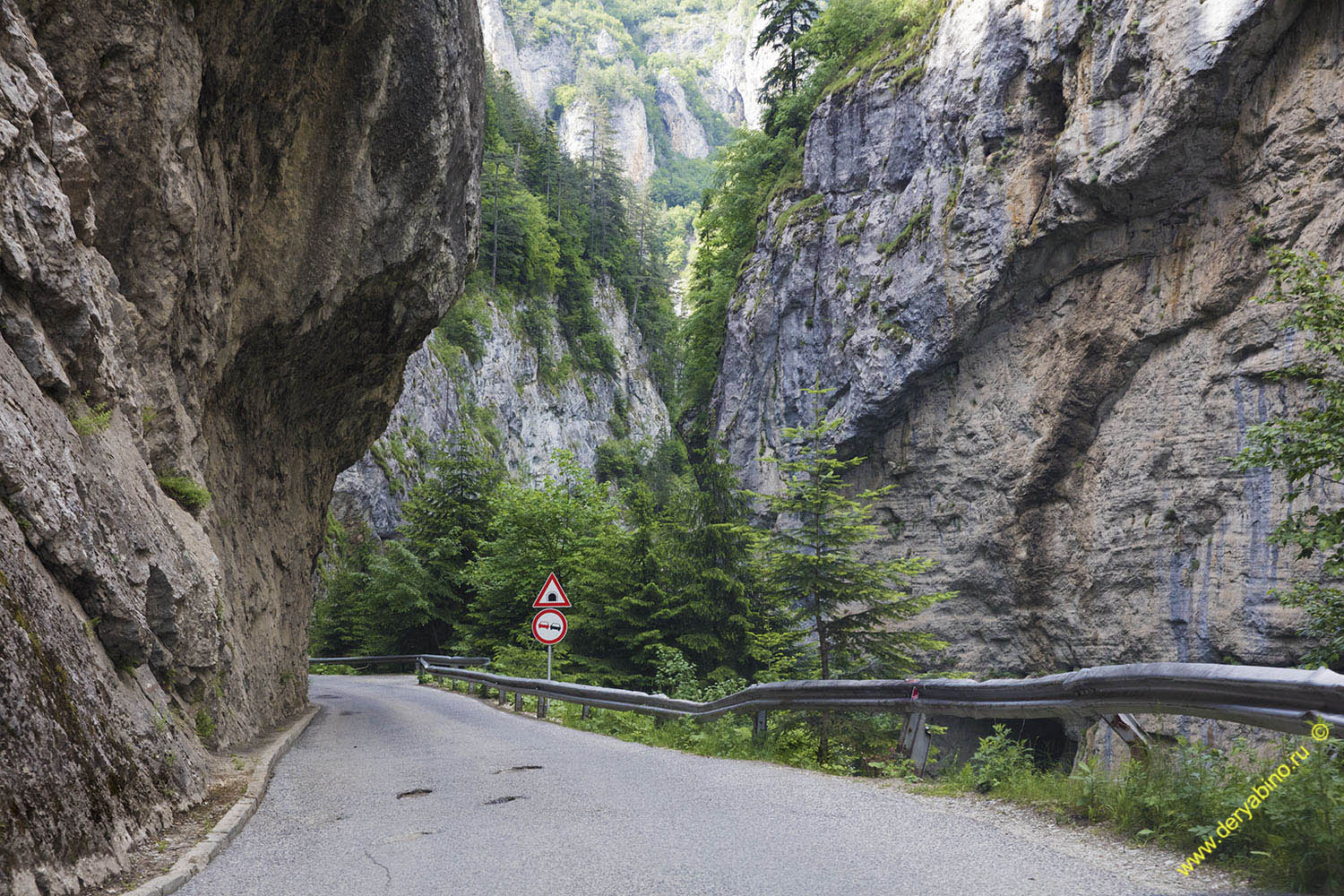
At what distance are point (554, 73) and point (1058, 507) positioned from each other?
501 feet

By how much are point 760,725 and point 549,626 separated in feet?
21.7

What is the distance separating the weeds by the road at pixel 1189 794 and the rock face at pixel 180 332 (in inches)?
212

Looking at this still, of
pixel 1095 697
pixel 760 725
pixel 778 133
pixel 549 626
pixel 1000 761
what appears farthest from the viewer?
pixel 778 133

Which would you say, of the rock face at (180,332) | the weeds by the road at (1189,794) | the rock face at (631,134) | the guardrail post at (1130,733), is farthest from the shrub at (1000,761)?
the rock face at (631,134)

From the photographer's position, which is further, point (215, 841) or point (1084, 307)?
point (1084, 307)

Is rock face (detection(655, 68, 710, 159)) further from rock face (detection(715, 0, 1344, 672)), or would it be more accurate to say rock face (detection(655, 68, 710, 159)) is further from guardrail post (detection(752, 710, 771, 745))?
guardrail post (detection(752, 710, 771, 745))

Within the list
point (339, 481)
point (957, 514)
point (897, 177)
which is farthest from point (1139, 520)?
point (339, 481)

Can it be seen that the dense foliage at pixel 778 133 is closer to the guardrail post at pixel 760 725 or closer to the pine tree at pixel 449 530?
the pine tree at pixel 449 530

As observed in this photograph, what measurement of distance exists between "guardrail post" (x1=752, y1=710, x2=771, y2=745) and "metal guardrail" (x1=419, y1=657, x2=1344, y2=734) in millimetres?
73

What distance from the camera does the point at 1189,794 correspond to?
14.0ft

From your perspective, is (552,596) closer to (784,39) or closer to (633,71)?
(784,39)

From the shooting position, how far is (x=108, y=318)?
23.0 feet

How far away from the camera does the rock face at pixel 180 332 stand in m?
4.82

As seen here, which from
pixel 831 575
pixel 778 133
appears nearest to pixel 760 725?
pixel 831 575
